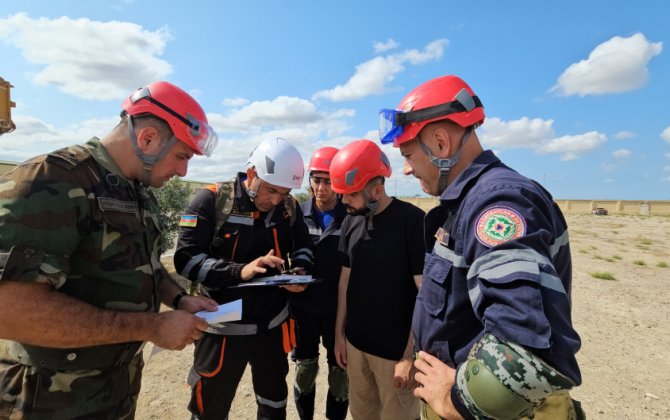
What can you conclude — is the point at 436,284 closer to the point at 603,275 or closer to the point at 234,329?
the point at 234,329

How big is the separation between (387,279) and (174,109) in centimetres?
205

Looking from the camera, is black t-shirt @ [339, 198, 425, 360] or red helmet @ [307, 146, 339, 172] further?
red helmet @ [307, 146, 339, 172]

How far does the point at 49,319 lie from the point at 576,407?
248 centimetres

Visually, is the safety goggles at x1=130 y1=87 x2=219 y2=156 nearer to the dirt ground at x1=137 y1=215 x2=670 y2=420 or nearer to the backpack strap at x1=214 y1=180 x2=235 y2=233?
the backpack strap at x1=214 y1=180 x2=235 y2=233

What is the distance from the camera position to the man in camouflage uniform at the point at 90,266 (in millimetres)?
1502

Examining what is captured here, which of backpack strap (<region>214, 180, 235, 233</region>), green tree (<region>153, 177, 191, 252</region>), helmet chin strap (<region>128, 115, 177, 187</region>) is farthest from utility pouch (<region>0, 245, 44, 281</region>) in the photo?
green tree (<region>153, 177, 191, 252</region>)

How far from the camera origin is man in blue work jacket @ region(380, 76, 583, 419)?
3.87ft

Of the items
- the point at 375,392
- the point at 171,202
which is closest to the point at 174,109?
the point at 375,392

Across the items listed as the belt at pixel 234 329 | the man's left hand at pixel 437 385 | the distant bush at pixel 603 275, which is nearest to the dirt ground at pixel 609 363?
the distant bush at pixel 603 275

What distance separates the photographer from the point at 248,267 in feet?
9.17

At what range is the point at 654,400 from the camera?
14.9ft

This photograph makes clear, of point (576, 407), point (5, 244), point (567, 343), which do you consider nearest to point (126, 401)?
point (5, 244)

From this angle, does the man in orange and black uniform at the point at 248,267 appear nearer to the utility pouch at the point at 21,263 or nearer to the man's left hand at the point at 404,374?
the man's left hand at the point at 404,374

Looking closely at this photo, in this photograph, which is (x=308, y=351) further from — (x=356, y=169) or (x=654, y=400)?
(x=654, y=400)
